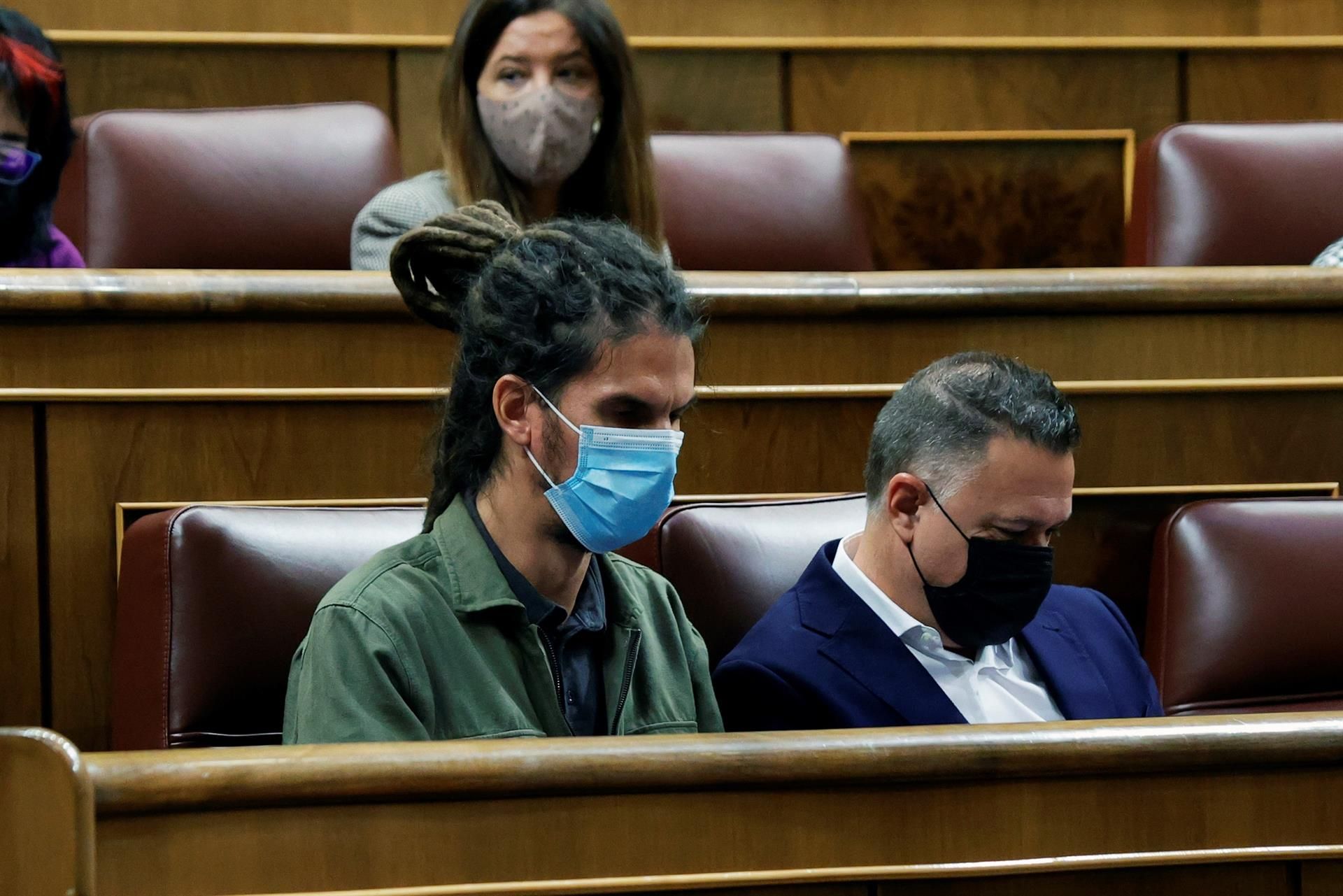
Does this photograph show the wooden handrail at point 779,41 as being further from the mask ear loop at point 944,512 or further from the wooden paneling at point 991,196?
the mask ear loop at point 944,512

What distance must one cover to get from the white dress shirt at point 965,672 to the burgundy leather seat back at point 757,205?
412mm

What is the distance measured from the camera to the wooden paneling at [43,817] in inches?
15.2

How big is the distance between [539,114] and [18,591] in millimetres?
408

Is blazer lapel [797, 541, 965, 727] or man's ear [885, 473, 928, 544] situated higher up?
man's ear [885, 473, 928, 544]

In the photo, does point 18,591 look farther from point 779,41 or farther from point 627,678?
point 779,41

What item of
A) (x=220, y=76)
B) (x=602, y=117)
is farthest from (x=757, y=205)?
(x=220, y=76)

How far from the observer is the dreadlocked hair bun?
67cm

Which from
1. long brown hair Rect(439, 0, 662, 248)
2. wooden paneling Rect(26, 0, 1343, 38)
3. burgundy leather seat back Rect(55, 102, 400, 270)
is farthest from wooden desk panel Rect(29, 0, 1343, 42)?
long brown hair Rect(439, 0, 662, 248)

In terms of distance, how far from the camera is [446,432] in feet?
2.14

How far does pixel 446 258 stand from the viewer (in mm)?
681

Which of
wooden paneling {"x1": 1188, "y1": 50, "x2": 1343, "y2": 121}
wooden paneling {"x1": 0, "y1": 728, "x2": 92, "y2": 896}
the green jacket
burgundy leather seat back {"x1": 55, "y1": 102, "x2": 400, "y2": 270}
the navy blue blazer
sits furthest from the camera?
wooden paneling {"x1": 1188, "y1": 50, "x2": 1343, "y2": 121}

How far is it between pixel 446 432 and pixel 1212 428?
0.43 metres

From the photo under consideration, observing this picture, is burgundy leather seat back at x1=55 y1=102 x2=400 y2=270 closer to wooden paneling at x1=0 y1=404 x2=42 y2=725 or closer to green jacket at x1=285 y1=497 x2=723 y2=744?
wooden paneling at x1=0 y1=404 x2=42 y2=725

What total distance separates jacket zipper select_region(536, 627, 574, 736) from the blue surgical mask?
0.04 meters
